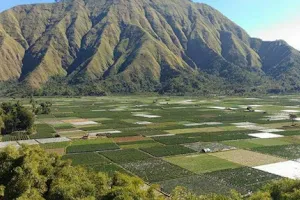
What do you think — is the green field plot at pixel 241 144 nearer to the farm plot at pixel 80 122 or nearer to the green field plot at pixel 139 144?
the green field plot at pixel 139 144

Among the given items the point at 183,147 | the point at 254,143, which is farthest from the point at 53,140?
the point at 254,143

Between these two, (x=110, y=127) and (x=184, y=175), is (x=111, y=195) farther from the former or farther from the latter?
(x=110, y=127)

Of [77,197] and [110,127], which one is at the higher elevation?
[77,197]

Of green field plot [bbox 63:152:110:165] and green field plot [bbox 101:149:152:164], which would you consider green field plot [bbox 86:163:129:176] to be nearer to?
green field plot [bbox 63:152:110:165]

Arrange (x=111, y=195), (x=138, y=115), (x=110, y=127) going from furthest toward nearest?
(x=138, y=115) < (x=110, y=127) < (x=111, y=195)

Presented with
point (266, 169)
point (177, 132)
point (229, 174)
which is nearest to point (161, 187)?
point (229, 174)

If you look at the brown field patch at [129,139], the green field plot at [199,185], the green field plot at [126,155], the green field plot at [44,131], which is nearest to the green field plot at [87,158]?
the green field plot at [126,155]

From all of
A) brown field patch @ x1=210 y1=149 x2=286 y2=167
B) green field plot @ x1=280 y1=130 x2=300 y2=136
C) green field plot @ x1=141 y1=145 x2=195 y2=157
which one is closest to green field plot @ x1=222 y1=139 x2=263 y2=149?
brown field patch @ x1=210 y1=149 x2=286 y2=167
